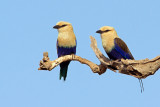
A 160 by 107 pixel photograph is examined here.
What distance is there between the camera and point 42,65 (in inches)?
342

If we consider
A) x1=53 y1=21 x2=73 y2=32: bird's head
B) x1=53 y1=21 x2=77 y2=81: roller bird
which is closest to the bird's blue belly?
x1=53 y1=21 x2=77 y2=81: roller bird

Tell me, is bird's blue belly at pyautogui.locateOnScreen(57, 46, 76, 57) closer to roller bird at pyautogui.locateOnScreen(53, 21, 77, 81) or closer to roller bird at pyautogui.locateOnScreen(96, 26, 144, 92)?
roller bird at pyautogui.locateOnScreen(53, 21, 77, 81)

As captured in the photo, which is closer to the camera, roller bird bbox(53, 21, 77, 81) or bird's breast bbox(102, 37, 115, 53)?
bird's breast bbox(102, 37, 115, 53)

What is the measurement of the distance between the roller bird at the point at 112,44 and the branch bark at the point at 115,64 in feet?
0.52

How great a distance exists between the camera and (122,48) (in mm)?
8664

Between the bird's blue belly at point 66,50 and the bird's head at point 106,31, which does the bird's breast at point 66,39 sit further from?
the bird's head at point 106,31

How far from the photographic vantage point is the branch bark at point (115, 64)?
836 cm

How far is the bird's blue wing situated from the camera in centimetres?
862

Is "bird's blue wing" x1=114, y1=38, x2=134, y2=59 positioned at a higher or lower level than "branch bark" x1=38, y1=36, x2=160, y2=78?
higher

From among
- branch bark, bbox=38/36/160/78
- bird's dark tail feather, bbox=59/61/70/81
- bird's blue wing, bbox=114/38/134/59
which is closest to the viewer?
branch bark, bbox=38/36/160/78

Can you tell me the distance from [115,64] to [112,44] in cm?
43

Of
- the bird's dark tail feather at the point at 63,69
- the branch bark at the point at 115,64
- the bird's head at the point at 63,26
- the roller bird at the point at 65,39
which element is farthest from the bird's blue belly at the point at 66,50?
the bird's head at the point at 63,26

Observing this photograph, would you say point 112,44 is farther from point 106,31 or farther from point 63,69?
point 63,69

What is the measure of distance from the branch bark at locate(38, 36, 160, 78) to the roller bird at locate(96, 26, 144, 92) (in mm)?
158
